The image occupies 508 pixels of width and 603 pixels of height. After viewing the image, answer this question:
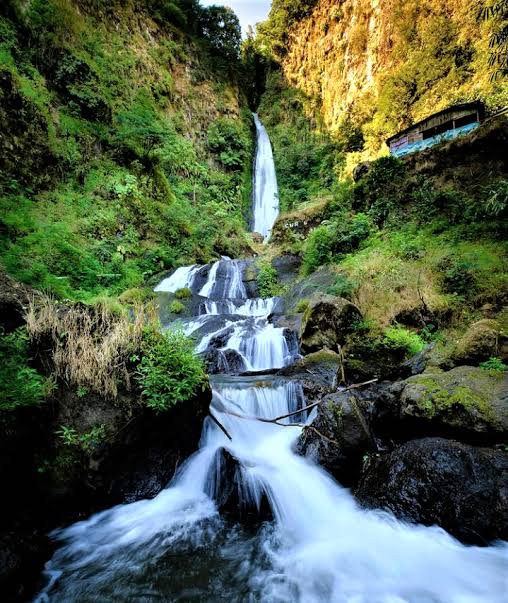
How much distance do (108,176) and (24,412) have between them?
701 inches

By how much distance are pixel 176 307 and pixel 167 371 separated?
9.85 meters

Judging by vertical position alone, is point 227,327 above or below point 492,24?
below

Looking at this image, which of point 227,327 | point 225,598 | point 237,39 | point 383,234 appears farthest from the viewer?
point 237,39

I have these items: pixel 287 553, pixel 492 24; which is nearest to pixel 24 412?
pixel 287 553

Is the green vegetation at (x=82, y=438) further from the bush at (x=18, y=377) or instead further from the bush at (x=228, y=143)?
the bush at (x=228, y=143)

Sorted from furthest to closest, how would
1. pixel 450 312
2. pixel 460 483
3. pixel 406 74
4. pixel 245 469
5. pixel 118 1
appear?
pixel 118 1 → pixel 406 74 → pixel 450 312 → pixel 245 469 → pixel 460 483

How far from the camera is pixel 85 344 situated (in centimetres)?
436

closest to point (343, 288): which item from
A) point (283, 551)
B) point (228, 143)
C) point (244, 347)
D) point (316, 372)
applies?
point (244, 347)

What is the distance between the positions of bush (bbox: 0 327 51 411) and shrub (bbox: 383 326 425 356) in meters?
7.14

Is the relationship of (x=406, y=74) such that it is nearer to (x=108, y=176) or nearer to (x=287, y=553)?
(x=108, y=176)

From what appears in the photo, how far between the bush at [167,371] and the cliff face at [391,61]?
21148 millimetres

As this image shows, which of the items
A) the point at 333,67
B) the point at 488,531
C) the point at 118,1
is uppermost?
the point at 118,1

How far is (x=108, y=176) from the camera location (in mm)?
18391

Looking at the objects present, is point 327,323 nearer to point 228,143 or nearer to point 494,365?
point 494,365
